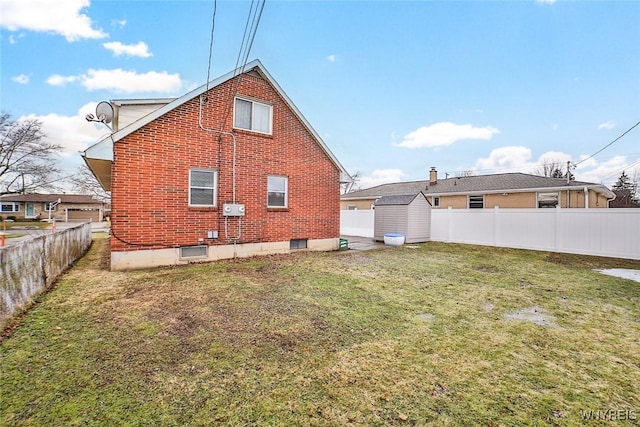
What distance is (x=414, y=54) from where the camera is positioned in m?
13.2

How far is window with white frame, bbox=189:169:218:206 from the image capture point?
8.77 m

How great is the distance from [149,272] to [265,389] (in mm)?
6276

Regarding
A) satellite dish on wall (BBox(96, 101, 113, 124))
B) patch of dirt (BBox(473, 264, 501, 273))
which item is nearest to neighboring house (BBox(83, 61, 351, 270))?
satellite dish on wall (BBox(96, 101, 113, 124))

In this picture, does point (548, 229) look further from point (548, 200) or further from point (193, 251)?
point (193, 251)

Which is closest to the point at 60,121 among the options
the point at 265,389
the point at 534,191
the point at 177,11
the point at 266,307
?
the point at 177,11

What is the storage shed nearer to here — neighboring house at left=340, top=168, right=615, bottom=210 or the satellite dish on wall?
neighboring house at left=340, top=168, right=615, bottom=210

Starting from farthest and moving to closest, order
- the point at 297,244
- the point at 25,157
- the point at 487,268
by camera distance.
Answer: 1. the point at 25,157
2. the point at 297,244
3. the point at 487,268

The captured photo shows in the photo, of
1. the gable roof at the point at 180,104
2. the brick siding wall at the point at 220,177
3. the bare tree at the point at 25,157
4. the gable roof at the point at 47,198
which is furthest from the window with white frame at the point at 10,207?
the brick siding wall at the point at 220,177

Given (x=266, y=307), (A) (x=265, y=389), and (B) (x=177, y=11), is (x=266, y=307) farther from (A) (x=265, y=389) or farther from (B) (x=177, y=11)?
(B) (x=177, y=11)

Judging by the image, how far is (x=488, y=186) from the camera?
805 inches

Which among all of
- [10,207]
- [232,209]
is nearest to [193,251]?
[232,209]

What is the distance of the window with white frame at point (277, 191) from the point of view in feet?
34.0

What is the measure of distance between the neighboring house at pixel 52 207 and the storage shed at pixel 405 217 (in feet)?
149

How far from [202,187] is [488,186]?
19333 millimetres
